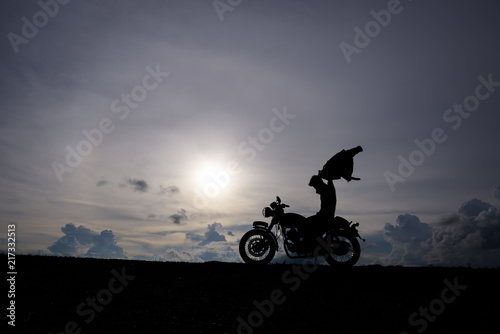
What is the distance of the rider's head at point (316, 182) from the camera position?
10758mm

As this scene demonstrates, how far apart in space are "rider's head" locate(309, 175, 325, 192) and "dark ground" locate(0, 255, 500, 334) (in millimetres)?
2441

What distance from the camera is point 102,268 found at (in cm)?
962

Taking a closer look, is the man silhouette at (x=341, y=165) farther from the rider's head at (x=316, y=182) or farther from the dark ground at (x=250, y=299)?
the dark ground at (x=250, y=299)

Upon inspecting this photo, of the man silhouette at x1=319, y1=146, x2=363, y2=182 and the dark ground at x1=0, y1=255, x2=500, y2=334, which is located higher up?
the man silhouette at x1=319, y1=146, x2=363, y2=182

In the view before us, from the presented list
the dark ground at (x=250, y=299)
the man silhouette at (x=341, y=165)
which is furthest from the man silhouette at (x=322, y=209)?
the dark ground at (x=250, y=299)

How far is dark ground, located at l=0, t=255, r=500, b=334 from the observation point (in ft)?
19.9

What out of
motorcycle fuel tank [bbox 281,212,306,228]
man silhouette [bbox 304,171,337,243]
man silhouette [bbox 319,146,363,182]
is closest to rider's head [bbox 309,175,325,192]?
man silhouette [bbox 304,171,337,243]

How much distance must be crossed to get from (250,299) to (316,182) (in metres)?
4.68

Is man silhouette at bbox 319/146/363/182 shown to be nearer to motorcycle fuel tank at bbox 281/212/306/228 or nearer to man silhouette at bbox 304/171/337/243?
man silhouette at bbox 304/171/337/243

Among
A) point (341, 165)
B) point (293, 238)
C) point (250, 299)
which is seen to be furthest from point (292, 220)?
point (250, 299)

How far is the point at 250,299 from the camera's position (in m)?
7.23

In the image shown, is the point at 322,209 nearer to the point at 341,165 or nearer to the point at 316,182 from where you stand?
the point at 316,182

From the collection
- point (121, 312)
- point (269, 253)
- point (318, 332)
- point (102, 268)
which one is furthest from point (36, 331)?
point (269, 253)

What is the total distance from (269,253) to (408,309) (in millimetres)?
4785
